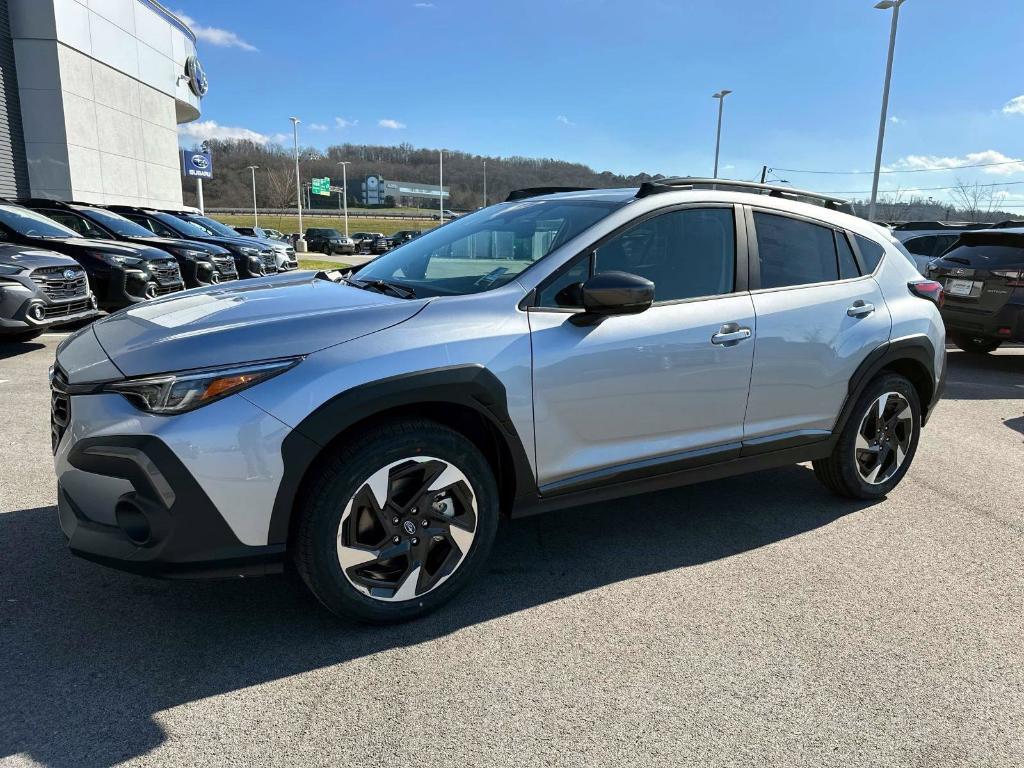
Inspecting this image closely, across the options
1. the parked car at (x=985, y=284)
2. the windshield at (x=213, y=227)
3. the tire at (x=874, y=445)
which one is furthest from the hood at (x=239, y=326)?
the windshield at (x=213, y=227)

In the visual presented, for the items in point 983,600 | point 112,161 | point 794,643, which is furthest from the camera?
point 112,161

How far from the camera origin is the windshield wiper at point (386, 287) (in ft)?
9.95

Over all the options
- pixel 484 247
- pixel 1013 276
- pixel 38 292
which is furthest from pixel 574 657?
pixel 1013 276

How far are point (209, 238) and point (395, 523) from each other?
1328 cm

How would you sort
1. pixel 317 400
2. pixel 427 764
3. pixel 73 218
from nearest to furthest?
pixel 427 764 < pixel 317 400 < pixel 73 218

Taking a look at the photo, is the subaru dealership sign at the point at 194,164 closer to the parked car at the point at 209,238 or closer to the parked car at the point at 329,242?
the parked car at the point at 329,242

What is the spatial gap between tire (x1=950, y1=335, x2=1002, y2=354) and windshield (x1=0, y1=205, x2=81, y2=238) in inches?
470

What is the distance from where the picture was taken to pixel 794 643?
9.02 ft

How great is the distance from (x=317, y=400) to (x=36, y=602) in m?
1.53

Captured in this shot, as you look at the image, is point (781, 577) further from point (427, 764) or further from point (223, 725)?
point (223, 725)

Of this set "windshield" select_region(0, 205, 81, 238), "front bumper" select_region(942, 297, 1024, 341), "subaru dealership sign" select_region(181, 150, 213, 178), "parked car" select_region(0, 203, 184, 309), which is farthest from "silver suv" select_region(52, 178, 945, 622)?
"subaru dealership sign" select_region(181, 150, 213, 178)

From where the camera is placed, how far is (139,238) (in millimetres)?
11508

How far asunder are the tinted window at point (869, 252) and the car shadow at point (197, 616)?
1410 millimetres

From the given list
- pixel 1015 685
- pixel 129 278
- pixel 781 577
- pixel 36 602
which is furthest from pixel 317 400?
pixel 129 278
